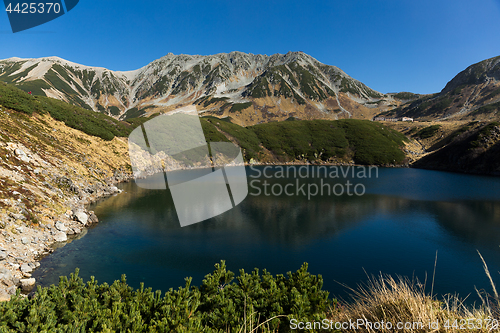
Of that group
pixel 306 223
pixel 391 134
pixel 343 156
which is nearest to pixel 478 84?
pixel 391 134

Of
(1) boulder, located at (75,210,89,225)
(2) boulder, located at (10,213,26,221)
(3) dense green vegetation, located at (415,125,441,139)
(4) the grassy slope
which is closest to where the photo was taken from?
(2) boulder, located at (10,213,26,221)

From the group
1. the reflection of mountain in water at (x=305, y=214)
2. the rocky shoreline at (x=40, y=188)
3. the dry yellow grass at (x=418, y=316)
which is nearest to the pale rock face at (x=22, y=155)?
the rocky shoreline at (x=40, y=188)

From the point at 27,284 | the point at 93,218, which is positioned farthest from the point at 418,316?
the point at 93,218

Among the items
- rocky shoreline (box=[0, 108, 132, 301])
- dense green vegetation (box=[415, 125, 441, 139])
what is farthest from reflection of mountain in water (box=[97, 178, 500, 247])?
dense green vegetation (box=[415, 125, 441, 139])

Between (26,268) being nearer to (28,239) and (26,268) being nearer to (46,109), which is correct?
(28,239)

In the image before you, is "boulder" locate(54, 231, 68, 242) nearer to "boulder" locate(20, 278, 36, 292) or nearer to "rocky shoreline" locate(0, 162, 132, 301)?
"rocky shoreline" locate(0, 162, 132, 301)

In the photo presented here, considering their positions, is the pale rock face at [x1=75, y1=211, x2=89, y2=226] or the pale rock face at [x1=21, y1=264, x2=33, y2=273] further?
the pale rock face at [x1=75, y1=211, x2=89, y2=226]
